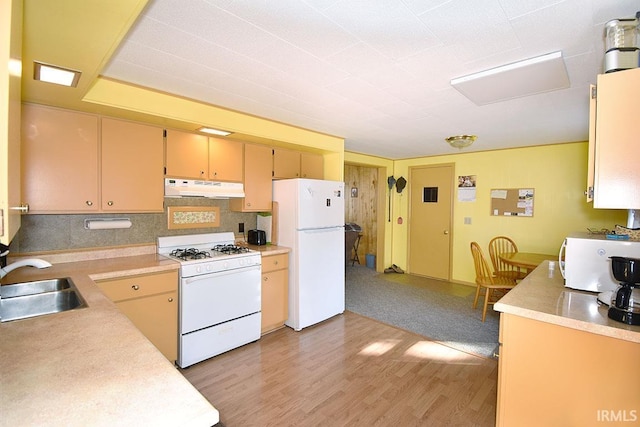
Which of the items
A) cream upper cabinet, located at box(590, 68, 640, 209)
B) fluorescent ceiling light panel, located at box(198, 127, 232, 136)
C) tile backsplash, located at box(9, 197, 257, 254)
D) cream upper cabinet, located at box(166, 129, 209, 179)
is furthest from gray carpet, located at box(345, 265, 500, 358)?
fluorescent ceiling light panel, located at box(198, 127, 232, 136)

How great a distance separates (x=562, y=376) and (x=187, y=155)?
303cm

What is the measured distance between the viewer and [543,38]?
→ 5.18 feet

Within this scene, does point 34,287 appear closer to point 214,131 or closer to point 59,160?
point 59,160

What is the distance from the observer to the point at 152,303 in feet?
7.74

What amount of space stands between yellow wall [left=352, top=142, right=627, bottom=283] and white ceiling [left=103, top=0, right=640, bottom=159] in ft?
5.22

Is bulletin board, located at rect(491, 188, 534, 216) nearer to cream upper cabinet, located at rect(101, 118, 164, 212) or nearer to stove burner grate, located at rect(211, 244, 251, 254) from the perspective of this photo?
stove burner grate, located at rect(211, 244, 251, 254)

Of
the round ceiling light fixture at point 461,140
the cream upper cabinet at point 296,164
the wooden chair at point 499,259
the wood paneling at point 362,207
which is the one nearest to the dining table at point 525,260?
the wooden chair at point 499,259

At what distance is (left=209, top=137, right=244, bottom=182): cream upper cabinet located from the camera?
2982mm

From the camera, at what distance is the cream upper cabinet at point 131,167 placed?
7.84 ft

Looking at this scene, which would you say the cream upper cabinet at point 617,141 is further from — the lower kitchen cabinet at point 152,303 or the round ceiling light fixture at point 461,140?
the lower kitchen cabinet at point 152,303

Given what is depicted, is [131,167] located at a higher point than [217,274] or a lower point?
higher

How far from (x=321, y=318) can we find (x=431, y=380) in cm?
141

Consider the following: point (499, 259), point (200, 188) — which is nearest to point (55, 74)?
point (200, 188)

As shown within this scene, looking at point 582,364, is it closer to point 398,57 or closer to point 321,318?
point 398,57
